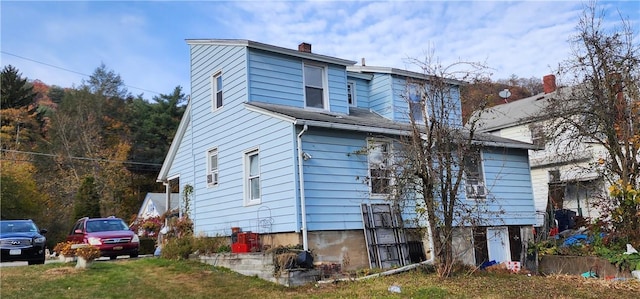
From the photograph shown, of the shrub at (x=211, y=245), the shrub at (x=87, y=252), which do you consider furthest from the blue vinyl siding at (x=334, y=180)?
the shrub at (x=87, y=252)

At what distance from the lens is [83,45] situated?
18.1 m

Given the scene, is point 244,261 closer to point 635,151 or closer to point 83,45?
point 635,151

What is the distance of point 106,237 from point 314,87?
8.31 m

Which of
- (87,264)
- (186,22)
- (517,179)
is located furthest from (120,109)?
(517,179)

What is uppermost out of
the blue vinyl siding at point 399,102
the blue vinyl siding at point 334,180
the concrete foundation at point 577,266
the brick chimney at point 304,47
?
the brick chimney at point 304,47

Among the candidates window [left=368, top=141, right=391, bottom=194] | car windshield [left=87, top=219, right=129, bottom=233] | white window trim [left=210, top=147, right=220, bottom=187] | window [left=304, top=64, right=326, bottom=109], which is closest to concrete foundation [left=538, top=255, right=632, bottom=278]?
window [left=368, top=141, right=391, bottom=194]

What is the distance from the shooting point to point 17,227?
49.5 feet

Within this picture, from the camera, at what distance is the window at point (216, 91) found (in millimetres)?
15441

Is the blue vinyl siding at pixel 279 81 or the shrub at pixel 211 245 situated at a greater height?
the blue vinyl siding at pixel 279 81

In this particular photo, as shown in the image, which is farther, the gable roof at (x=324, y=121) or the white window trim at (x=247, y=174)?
the white window trim at (x=247, y=174)

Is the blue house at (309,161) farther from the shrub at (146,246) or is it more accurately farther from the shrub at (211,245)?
the shrub at (146,246)

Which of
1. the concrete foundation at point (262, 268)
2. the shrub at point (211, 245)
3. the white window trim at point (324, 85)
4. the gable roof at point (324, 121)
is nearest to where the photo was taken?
the concrete foundation at point (262, 268)

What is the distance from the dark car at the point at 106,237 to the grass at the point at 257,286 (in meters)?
3.60

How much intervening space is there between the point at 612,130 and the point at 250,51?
9.87 meters
